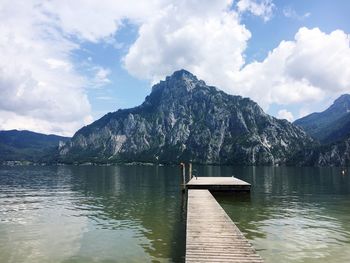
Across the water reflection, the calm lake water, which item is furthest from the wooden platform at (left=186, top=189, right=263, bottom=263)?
the water reflection

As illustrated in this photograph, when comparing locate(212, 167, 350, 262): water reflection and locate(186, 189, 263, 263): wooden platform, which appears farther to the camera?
locate(212, 167, 350, 262): water reflection

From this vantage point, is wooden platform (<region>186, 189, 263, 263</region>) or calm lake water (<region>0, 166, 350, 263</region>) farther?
calm lake water (<region>0, 166, 350, 263</region>)

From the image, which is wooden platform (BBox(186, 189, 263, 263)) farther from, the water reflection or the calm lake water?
the water reflection

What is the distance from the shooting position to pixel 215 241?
75.3ft

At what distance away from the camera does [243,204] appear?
52844mm

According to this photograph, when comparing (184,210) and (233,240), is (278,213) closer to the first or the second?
(184,210)

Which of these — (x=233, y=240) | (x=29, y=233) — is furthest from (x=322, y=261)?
(x=29, y=233)

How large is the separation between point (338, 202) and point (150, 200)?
95.1 feet

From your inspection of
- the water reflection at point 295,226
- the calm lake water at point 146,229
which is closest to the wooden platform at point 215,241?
the calm lake water at point 146,229

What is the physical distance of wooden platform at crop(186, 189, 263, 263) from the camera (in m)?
19.6

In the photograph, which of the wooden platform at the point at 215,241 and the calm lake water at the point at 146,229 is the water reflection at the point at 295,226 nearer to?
the calm lake water at the point at 146,229

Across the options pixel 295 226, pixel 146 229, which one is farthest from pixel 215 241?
pixel 295 226

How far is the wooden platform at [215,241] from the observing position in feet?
64.4

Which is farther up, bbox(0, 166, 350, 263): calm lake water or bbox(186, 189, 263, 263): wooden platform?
bbox(186, 189, 263, 263): wooden platform
